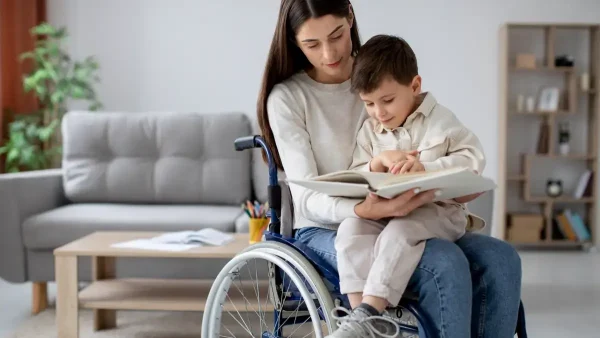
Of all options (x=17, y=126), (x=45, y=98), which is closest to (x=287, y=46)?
(x=17, y=126)

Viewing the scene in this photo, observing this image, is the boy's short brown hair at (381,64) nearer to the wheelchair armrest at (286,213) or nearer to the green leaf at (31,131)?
the wheelchair armrest at (286,213)

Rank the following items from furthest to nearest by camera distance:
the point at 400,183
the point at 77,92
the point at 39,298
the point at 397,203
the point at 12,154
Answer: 1. the point at 77,92
2. the point at 12,154
3. the point at 39,298
4. the point at 397,203
5. the point at 400,183

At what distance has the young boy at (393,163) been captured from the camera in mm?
1308

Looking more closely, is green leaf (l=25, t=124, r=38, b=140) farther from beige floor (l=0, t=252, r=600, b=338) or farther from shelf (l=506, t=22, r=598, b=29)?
shelf (l=506, t=22, r=598, b=29)

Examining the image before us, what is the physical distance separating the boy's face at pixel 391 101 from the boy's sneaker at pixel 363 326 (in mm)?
456

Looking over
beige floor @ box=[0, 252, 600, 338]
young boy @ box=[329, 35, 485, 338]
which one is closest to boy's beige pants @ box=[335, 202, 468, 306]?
young boy @ box=[329, 35, 485, 338]

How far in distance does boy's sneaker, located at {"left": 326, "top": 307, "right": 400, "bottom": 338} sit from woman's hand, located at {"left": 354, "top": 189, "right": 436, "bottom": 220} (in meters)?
0.20

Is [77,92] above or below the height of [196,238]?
above

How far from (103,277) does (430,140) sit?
174 cm

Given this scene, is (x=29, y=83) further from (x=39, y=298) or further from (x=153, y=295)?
(x=153, y=295)

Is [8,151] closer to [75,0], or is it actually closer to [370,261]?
[75,0]

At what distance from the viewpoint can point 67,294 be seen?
239 centimetres

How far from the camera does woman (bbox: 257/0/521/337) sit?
131 centimetres

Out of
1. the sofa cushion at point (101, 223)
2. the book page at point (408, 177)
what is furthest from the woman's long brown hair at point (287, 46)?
the sofa cushion at point (101, 223)
